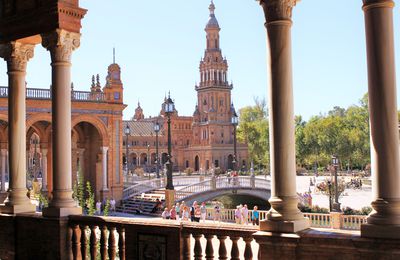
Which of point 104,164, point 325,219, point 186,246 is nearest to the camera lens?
point 186,246

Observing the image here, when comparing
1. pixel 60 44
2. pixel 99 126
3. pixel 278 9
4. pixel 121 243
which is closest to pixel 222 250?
pixel 121 243

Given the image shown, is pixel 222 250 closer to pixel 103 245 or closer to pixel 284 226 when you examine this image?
pixel 284 226

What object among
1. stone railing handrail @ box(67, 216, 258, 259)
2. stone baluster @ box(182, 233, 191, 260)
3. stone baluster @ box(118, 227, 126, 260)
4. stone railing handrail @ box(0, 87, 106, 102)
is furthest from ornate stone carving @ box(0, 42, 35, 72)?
stone railing handrail @ box(0, 87, 106, 102)

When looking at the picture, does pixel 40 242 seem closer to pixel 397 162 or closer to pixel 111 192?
pixel 397 162

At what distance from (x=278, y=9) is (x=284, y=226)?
2.59 meters

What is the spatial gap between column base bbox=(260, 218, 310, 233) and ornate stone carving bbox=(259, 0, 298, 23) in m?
2.42

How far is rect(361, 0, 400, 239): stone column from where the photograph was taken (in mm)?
5453

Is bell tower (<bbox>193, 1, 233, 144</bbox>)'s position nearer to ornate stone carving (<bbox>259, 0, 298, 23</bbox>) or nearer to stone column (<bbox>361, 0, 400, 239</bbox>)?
ornate stone carving (<bbox>259, 0, 298, 23</bbox>)

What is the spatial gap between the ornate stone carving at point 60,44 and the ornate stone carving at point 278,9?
3.57m

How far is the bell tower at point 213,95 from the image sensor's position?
300 feet

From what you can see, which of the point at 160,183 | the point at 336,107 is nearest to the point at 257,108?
the point at 336,107

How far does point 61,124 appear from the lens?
328 inches

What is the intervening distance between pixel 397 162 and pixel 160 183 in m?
36.3

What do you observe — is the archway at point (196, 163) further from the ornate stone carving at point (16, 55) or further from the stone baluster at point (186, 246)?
the stone baluster at point (186, 246)
